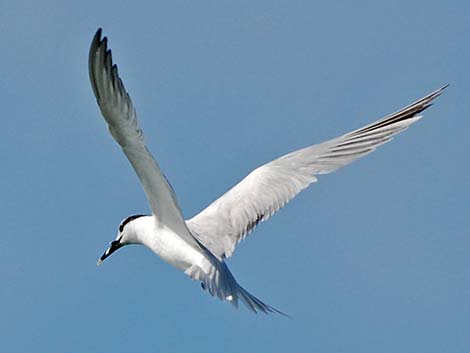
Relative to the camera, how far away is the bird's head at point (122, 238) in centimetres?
1232

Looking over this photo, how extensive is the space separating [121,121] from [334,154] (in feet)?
10.3

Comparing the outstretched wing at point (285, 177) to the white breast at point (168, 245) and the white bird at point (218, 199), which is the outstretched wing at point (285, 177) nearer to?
the white bird at point (218, 199)

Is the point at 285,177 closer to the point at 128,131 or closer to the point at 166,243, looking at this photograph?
the point at 166,243

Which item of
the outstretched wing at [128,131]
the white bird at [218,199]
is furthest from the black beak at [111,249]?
the outstretched wing at [128,131]

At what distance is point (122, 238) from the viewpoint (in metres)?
12.6

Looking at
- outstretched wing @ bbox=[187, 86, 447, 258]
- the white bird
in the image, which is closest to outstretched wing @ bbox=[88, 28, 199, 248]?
the white bird

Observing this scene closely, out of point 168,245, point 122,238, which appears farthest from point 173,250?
point 122,238

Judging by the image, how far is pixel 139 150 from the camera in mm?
10516

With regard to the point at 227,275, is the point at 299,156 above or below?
above

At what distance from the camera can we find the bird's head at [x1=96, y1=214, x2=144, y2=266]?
12.3 meters

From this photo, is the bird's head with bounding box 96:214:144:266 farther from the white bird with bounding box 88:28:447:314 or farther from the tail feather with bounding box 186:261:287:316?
the tail feather with bounding box 186:261:287:316

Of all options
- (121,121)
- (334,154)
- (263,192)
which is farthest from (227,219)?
(121,121)

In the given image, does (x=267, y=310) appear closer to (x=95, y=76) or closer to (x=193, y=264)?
(x=193, y=264)

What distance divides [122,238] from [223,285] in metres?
2.27
